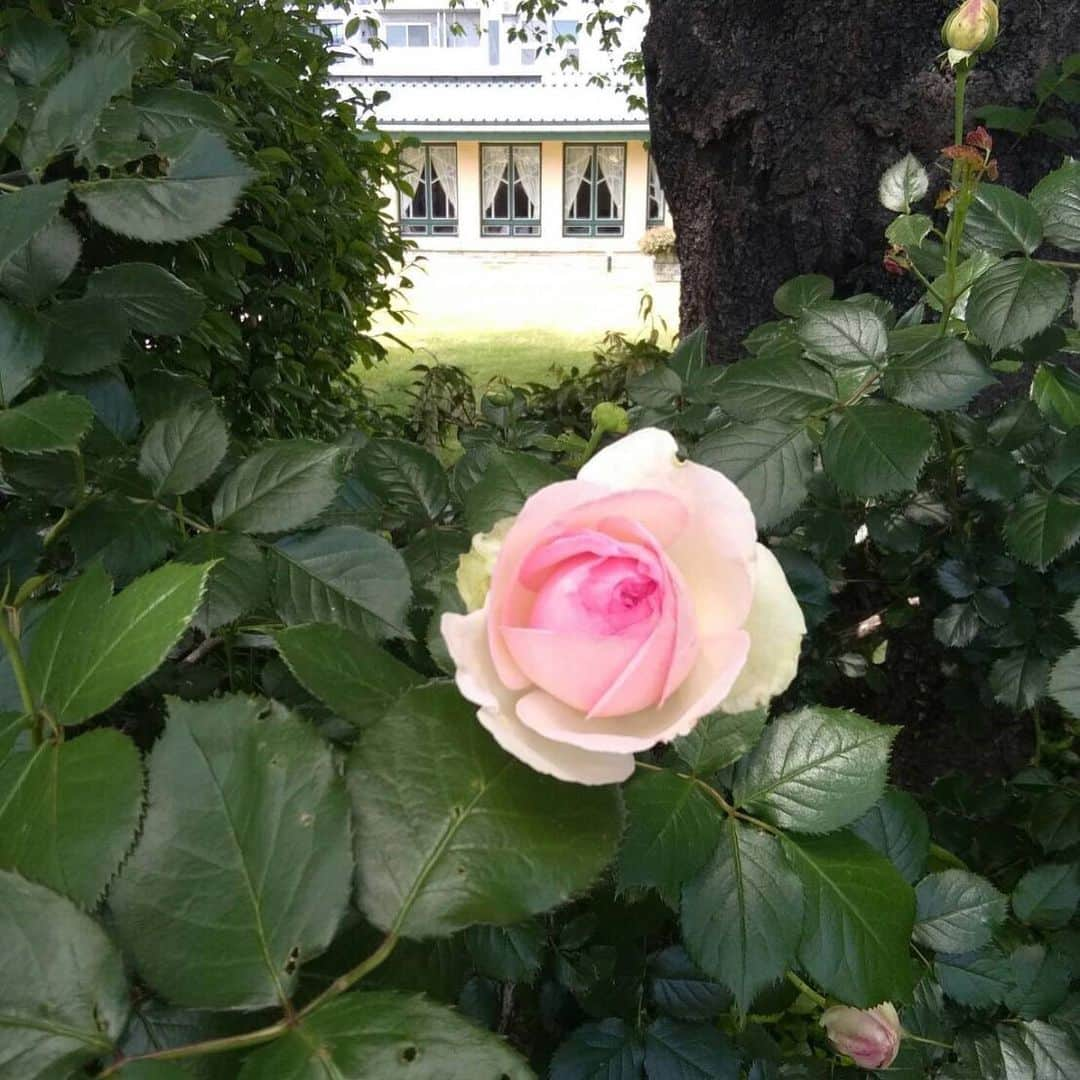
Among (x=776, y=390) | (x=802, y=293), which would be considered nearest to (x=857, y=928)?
(x=776, y=390)

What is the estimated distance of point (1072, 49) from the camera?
4.58 ft

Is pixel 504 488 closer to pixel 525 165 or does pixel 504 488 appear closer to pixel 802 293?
pixel 802 293

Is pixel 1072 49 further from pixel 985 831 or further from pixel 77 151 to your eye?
pixel 77 151

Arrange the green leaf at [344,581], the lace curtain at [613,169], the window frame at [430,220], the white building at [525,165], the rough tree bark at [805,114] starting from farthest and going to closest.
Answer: the window frame at [430,220] → the lace curtain at [613,169] → the white building at [525,165] → the rough tree bark at [805,114] → the green leaf at [344,581]

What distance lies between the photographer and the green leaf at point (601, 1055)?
0.60m

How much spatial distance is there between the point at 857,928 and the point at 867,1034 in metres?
0.19

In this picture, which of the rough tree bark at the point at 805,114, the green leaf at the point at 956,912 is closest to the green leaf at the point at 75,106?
the green leaf at the point at 956,912

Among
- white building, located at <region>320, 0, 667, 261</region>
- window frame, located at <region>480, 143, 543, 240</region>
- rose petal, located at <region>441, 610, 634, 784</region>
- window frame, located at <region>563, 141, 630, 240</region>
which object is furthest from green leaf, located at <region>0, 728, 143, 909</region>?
window frame, located at <region>480, 143, 543, 240</region>

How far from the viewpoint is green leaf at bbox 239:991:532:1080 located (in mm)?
304

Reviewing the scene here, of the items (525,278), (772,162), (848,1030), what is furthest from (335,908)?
(525,278)

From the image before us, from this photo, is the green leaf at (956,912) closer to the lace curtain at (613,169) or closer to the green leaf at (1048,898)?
the green leaf at (1048,898)

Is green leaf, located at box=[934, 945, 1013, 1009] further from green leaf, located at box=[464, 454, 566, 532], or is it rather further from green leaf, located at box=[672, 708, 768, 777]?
green leaf, located at box=[464, 454, 566, 532]

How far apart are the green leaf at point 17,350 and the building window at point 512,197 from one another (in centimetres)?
1440

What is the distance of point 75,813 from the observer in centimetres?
34
